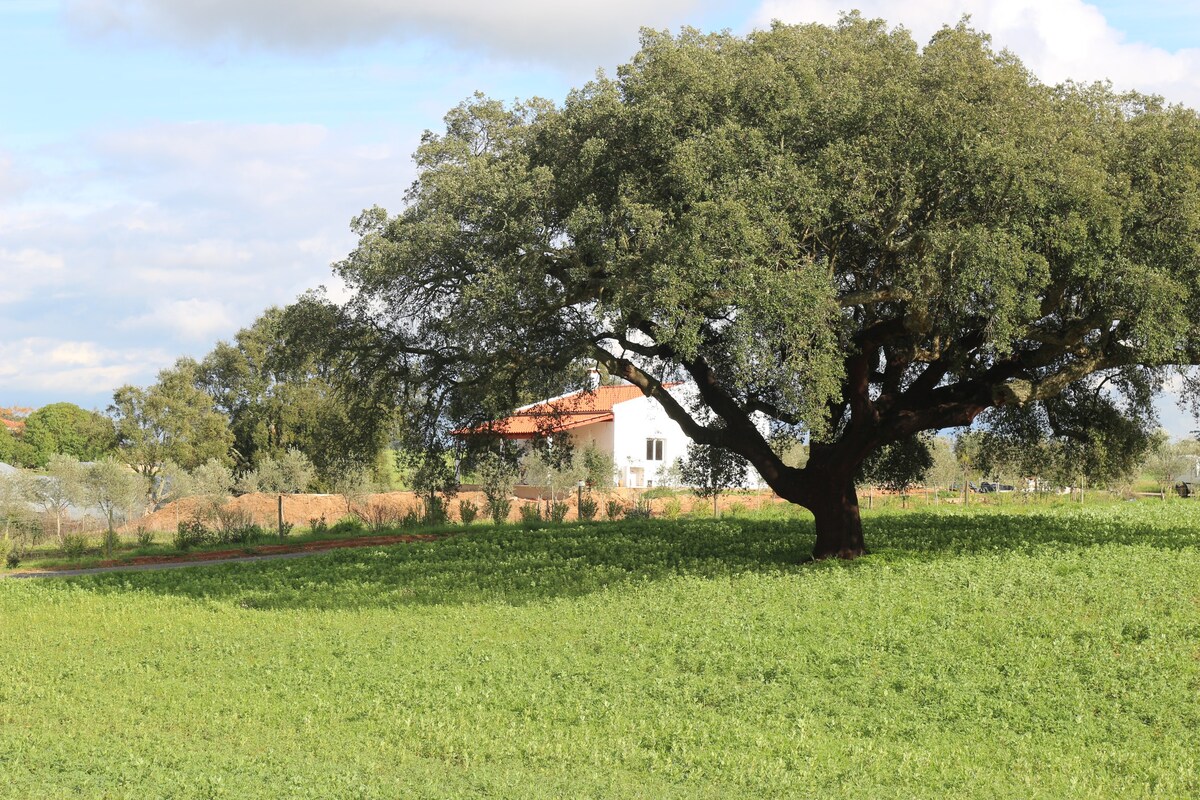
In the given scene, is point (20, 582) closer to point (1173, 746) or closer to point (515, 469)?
point (515, 469)

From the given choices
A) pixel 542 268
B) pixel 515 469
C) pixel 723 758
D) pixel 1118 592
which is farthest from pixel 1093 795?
pixel 515 469

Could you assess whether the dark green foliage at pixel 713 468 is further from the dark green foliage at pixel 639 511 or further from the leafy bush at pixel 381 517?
the leafy bush at pixel 381 517

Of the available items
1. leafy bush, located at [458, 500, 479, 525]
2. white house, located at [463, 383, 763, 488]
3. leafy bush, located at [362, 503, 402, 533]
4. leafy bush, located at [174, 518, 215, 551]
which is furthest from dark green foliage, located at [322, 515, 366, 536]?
white house, located at [463, 383, 763, 488]

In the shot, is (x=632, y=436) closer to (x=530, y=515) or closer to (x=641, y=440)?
(x=641, y=440)

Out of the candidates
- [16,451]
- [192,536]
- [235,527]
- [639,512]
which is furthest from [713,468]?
[16,451]

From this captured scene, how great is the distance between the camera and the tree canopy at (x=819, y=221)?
15.0 meters

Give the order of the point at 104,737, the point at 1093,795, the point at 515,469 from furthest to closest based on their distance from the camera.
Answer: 1. the point at 515,469
2. the point at 104,737
3. the point at 1093,795

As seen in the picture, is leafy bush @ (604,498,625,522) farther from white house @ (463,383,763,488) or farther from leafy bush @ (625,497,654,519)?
white house @ (463,383,763,488)

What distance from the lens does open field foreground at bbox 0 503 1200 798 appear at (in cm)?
863

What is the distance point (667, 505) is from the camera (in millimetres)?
34969

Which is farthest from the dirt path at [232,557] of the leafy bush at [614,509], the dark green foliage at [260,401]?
the dark green foliage at [260,401]

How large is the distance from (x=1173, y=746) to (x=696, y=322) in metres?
8.08

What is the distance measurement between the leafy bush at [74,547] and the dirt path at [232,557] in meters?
2.24

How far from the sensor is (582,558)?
2105 centimetres
